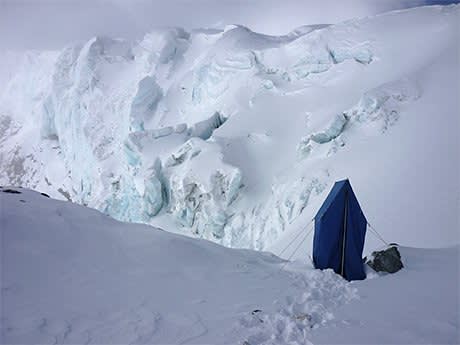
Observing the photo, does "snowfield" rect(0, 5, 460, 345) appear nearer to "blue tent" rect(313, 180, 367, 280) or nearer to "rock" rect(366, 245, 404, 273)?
"rock" rect(366, 245, 404, 273)

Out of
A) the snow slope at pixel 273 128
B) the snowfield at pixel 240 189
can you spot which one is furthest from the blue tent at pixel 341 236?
the snow slope at pixel 273 128

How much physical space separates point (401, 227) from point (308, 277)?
624 centimetres

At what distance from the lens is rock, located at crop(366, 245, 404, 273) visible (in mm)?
7035

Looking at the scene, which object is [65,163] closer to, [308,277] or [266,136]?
[266,136]

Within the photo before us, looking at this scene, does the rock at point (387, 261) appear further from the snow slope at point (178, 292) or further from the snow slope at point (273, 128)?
the snow slope at point (273, 128)

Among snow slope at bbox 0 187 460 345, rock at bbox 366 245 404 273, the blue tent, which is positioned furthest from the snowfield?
the blue tent

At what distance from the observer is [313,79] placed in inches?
1033

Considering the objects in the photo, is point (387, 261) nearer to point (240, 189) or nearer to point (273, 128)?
point (240, 189)

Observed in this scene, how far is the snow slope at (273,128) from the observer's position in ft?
47.6

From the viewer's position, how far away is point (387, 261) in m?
7.10

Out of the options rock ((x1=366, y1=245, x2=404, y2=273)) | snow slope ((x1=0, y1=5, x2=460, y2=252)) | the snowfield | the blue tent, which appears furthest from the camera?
snow slope ((x1=0, y1=5, x2=460, y2=252))

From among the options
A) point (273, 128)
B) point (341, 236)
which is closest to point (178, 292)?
point (341, 236)

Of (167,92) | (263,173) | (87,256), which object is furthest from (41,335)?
(167,92)

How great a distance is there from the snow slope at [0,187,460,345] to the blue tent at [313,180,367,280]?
0.52 m
